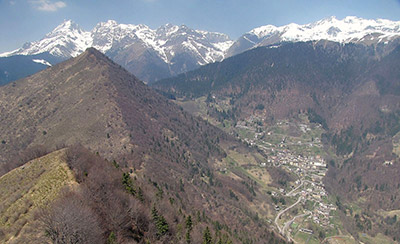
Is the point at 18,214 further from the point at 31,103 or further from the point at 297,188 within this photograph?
the point at 297,188

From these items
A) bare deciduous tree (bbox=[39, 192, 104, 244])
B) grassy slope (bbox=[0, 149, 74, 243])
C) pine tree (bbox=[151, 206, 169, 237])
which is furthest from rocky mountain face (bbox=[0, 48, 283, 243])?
bare deciduous tree (bbox=[39, 192, 104, 244])

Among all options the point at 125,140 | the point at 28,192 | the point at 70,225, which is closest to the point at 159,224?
the point at 70,225

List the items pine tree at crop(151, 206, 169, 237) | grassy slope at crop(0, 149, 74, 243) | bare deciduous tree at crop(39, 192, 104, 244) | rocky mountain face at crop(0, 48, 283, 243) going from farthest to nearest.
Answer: rocky mountain face at crop(0, 48, 283, 243) < pine tree at crop(151, 206, 169, 237) < grassy slope at crop(0, 149, 74, 243) < bare deciduous tree at crop(39, 192, 104, 244)

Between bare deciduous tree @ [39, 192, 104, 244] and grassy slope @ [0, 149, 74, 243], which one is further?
grassy slope @ [0, 149, 74, 243]

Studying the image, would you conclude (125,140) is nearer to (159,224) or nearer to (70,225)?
(159,224)

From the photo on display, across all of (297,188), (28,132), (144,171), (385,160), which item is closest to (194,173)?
(144,171)

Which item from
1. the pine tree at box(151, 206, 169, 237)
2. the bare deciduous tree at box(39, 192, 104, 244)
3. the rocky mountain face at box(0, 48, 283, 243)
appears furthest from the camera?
the rocky mountain face at box(0, 48, 283, 243)

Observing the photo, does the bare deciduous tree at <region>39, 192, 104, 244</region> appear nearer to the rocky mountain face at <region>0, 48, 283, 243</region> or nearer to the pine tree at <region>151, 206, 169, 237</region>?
the pine tree at <region>151, 206, 169, 237</region>
